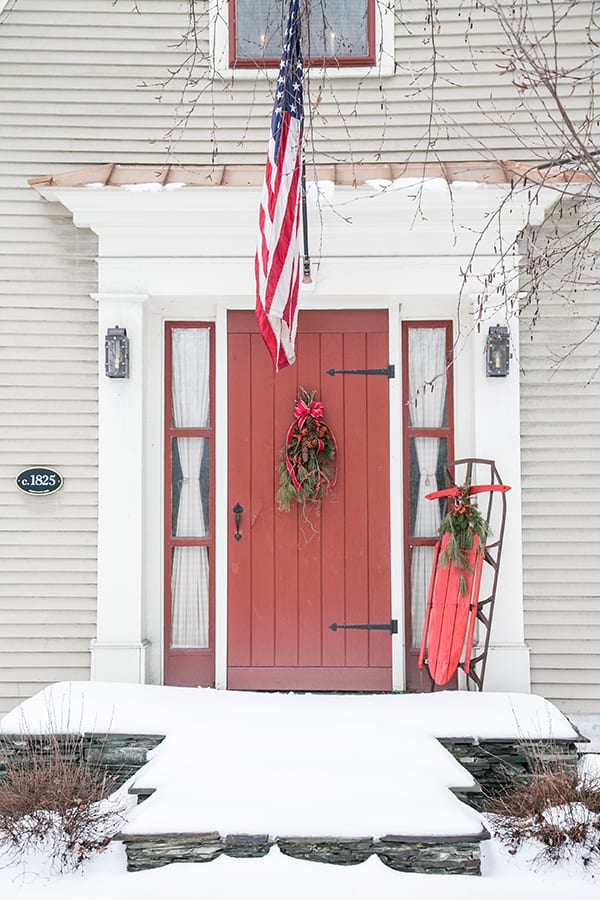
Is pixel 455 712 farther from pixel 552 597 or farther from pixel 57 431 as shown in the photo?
pixel 57 431

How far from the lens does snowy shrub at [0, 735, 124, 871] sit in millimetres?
3322

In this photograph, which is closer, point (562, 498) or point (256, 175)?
point (256, 175)

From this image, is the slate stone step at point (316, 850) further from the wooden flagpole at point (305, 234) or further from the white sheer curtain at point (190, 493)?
the wooden flagpole at point (305, 234)

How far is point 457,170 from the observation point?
4.74 m

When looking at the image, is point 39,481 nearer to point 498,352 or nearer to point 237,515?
point 237,515

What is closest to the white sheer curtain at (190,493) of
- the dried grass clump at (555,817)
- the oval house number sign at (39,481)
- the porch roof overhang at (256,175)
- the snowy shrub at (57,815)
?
the oval house number sign at (39,481)

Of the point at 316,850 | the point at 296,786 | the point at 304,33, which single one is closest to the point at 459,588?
the point at 296,786

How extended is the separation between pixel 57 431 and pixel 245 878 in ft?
9.16

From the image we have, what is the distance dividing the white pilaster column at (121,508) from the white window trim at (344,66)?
144 centimetres

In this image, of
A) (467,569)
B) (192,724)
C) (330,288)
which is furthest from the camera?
(330,288)

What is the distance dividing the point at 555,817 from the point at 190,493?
103 inches

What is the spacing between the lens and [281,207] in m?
3.87

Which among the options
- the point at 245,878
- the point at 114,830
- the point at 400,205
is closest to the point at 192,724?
the point at 114,830

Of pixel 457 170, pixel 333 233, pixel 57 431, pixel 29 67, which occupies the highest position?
pixel 29 67
